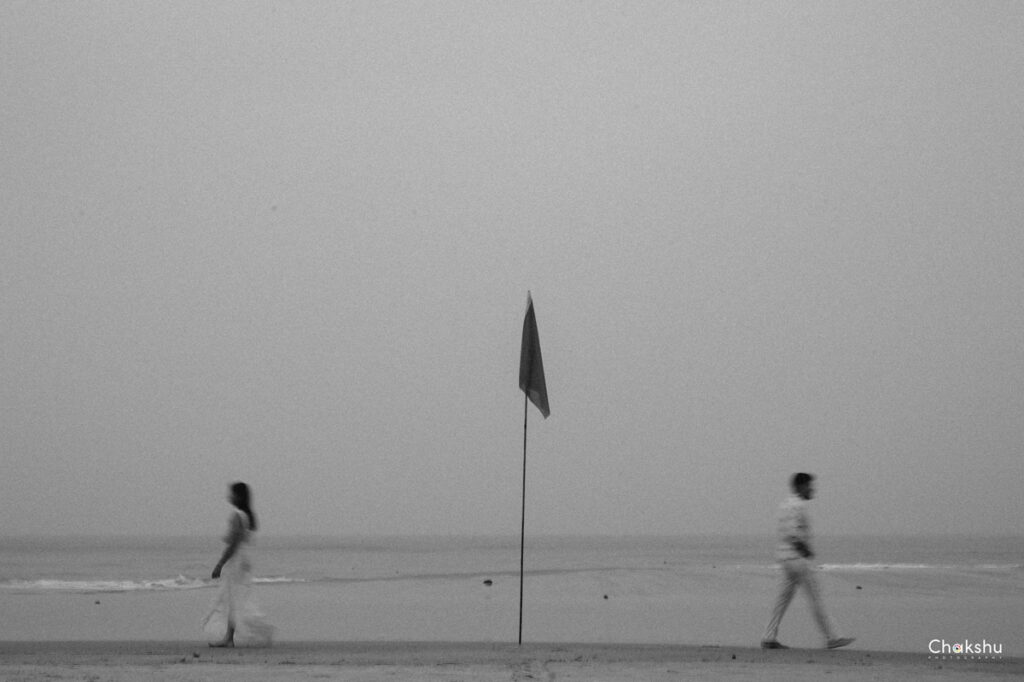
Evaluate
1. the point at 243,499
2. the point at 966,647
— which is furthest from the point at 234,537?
the point at 966,647

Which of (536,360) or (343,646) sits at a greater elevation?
(536,360)

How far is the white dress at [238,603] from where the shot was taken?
32.3 feet

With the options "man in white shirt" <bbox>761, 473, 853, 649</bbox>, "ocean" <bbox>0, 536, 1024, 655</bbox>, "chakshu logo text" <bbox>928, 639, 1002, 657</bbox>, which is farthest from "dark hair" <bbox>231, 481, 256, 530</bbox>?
"chakshu logo text" <bbox>928, 639, 1002, 657</bbox>

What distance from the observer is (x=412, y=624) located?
14.9m

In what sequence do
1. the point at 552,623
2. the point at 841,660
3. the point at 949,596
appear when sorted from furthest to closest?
the point at 949,596
the point at 552,623
the point at 841,660

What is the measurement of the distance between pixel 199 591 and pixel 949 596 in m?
15.5

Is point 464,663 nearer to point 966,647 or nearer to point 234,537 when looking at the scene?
point 234,537

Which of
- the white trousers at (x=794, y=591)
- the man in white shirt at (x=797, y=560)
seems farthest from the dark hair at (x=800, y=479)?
the white trousers at (x=794, y=591)

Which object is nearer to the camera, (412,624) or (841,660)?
(841,660)

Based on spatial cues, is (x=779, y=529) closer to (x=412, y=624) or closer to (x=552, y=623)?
(x=552, y=623)

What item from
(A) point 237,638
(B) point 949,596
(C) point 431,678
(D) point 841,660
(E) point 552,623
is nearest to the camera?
(C) point 431,678

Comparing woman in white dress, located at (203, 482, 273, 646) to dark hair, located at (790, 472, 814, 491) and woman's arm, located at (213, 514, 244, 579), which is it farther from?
dark hair, located at (790, 472, 814, 491)

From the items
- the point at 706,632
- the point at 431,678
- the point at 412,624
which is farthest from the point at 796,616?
the point at 431,678

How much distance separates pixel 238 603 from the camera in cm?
991
